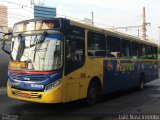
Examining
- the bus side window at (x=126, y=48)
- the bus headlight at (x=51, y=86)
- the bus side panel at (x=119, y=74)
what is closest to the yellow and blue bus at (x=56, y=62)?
the bus headlight at (x=51, y=86)

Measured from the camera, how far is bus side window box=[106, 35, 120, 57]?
14891 millimetres

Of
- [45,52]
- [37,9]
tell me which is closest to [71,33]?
[45,52]

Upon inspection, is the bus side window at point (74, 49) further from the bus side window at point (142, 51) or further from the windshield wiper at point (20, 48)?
the bus side window at point (142, 51)

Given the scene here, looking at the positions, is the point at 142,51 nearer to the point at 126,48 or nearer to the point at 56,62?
the point at 126,48

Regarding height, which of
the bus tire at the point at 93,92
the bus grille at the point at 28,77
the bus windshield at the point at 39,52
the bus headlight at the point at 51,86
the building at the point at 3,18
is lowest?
the bus tire at the point at 93,92

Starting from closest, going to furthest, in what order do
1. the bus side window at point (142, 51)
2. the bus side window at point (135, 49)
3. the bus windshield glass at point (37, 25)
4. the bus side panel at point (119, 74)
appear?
the bus windshield glass at point (37, 25), the bus side panel at point (119, 74), the bus side window at point (135, 49), the bus side window at point (142, 51)

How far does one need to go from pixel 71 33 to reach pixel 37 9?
51.3 metres

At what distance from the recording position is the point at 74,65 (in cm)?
1194

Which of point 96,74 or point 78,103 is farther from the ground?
point 96,74

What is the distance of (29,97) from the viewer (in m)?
11.4

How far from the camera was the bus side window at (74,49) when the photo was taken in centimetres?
1156

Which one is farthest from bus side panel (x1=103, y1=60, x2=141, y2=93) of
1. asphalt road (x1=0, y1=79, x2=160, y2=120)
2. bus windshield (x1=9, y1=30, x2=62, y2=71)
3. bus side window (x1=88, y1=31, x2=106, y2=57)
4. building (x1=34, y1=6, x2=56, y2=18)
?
building (x1=34, y1=6, x2=56, y2=18)

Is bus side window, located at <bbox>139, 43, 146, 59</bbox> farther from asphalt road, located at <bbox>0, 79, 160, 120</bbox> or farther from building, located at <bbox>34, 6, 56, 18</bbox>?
building, located at <bbox>34, 6, 56, 18</bbox>

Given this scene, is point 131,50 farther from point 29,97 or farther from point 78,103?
point 29,97
